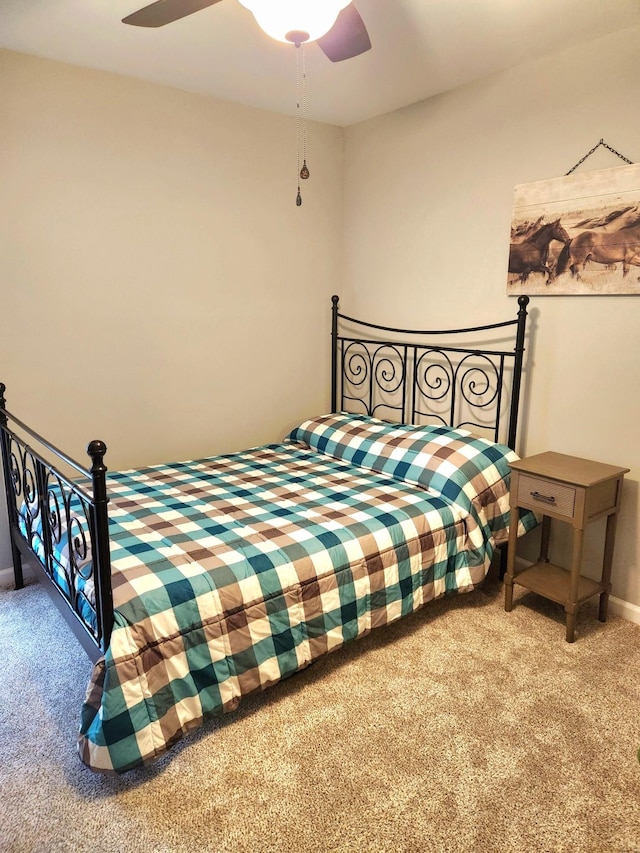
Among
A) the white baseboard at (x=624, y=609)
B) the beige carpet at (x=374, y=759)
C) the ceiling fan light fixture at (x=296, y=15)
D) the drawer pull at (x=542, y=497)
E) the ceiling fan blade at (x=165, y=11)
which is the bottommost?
the beige carpet at (x=374, y=759)

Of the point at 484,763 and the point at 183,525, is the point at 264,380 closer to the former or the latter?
the point at 183,525

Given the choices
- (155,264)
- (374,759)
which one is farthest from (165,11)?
(374,759)

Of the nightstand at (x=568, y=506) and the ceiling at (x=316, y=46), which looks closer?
the ceiling at (x=316, y=46)

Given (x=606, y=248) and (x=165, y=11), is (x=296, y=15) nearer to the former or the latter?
(x=165, y=11)

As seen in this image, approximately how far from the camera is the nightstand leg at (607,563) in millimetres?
2451

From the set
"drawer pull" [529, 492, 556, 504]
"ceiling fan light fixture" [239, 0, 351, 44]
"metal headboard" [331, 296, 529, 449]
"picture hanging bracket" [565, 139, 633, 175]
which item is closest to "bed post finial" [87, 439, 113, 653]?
"ceiling fan light fixture" [239, 0, 351, 44]

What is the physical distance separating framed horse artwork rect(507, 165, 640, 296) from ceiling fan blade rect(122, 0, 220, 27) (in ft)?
5.50

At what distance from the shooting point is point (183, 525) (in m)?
2.24

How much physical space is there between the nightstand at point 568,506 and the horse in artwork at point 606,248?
2.79 ft

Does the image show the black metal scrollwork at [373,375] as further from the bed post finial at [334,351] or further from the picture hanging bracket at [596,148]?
the picture hanging bracket at [596,148]

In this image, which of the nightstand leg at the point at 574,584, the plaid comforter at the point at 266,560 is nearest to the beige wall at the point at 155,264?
the plaid comforter at the point at 266,560

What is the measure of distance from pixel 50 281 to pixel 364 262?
1849 mm

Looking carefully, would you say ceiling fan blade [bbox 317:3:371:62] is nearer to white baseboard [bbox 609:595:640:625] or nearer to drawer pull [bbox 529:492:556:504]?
drawer pull [bbox 529:492:556:504]

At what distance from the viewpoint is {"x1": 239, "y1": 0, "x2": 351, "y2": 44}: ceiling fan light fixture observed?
152cm
